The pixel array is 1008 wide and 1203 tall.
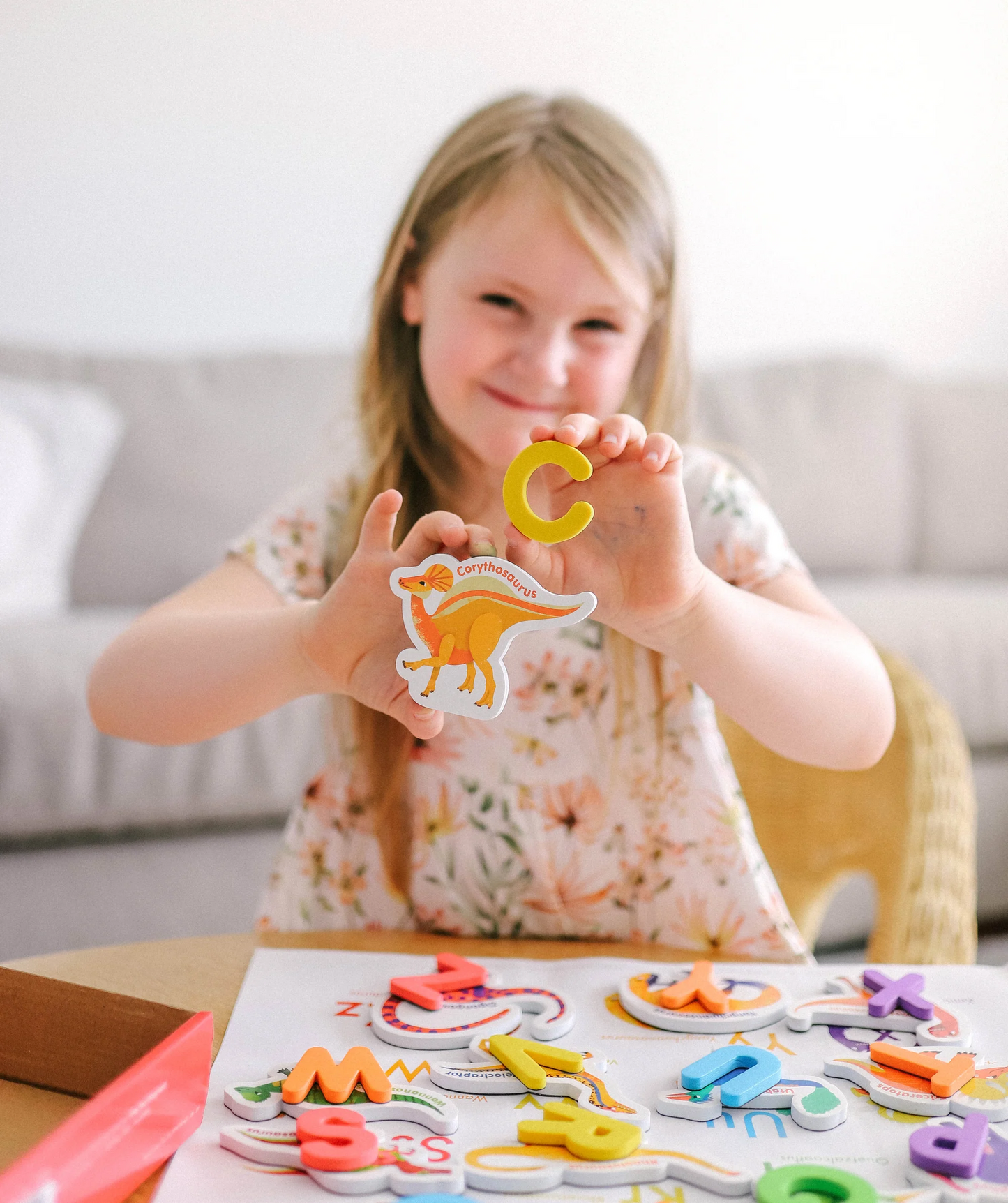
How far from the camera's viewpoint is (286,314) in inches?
84.8

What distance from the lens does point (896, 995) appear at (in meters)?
0.52

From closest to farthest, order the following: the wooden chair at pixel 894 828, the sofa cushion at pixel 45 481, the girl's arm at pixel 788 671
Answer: the girl's arm at pixel 788 671 → the wooden chair at pixel 894 828 → the sofa cushion at pixel 45 481

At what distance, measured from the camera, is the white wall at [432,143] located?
1997 millimetres

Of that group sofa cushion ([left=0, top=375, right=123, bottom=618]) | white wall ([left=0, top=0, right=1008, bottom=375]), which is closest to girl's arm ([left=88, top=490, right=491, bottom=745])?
sofa cushion ([left=0, top=375, right=123, bottom=618])

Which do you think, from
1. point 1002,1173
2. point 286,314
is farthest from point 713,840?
point 286,314

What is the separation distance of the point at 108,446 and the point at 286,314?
0.53 meters

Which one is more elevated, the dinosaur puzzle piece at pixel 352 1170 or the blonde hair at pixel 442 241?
the blonde hair at pixel 442 241

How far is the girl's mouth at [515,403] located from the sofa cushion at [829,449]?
126cm

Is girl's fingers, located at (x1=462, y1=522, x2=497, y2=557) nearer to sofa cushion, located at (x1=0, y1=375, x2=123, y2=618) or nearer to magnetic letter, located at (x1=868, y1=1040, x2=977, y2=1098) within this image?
magnetic letter, located at (x1=868, y1=1040, x2=977, y2=1098)

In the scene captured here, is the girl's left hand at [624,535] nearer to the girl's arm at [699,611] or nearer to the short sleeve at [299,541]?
the girl's arm at [699,611]

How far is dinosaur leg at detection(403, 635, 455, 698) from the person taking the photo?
0.50 meters

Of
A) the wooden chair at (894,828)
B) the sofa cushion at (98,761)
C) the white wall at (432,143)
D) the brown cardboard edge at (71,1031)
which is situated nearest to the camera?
the brown cardboard edge at (71,1031)

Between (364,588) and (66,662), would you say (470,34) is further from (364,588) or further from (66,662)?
(364,588)

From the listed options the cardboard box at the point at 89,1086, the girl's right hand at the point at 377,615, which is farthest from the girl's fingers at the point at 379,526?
the cardboard box at the point at 89,1086
